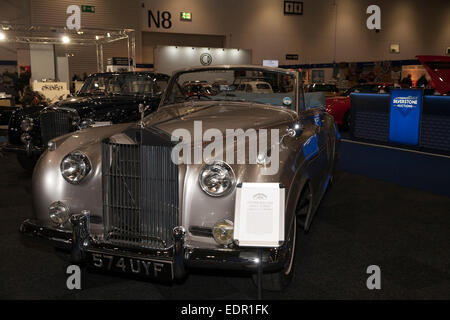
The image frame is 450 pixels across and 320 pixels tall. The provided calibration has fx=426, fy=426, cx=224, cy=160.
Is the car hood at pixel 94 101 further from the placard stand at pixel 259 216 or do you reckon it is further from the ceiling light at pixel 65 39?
the ceiling light at pixel 65 39

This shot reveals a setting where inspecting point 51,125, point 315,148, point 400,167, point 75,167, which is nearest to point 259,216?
point 75,167

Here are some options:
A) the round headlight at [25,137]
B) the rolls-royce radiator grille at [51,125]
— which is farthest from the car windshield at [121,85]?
the round headlight at [25,137]

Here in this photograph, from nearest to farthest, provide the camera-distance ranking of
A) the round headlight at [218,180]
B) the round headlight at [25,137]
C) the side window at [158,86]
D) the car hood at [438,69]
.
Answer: the round headlight at [218,180], the round headlight at [25,137], the side window at [158,86], the car hood at [438,69]

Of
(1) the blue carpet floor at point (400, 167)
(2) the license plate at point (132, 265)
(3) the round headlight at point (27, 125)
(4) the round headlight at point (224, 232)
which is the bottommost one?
(1) the blue carpet floor at point (400, 167)

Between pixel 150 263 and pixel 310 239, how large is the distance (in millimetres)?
2026

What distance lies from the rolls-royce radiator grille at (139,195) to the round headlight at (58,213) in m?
0.30

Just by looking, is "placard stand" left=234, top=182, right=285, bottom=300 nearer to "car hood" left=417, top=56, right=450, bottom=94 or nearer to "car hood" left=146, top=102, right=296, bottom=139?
"car hood" left=146, top=102, right=296, bottom=139

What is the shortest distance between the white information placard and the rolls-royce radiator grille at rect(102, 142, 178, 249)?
0.48 meters

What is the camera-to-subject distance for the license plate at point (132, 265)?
101 inches

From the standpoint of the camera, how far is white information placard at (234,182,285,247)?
8.00 feet

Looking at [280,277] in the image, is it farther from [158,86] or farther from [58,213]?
[158,86]

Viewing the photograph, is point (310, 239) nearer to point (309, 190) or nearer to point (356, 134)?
point (309, 190)

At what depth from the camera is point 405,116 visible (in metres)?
8.92

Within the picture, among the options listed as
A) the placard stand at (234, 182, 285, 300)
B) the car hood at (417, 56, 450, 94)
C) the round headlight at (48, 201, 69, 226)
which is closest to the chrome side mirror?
the placard stand at (234, 182, 285, 300)
